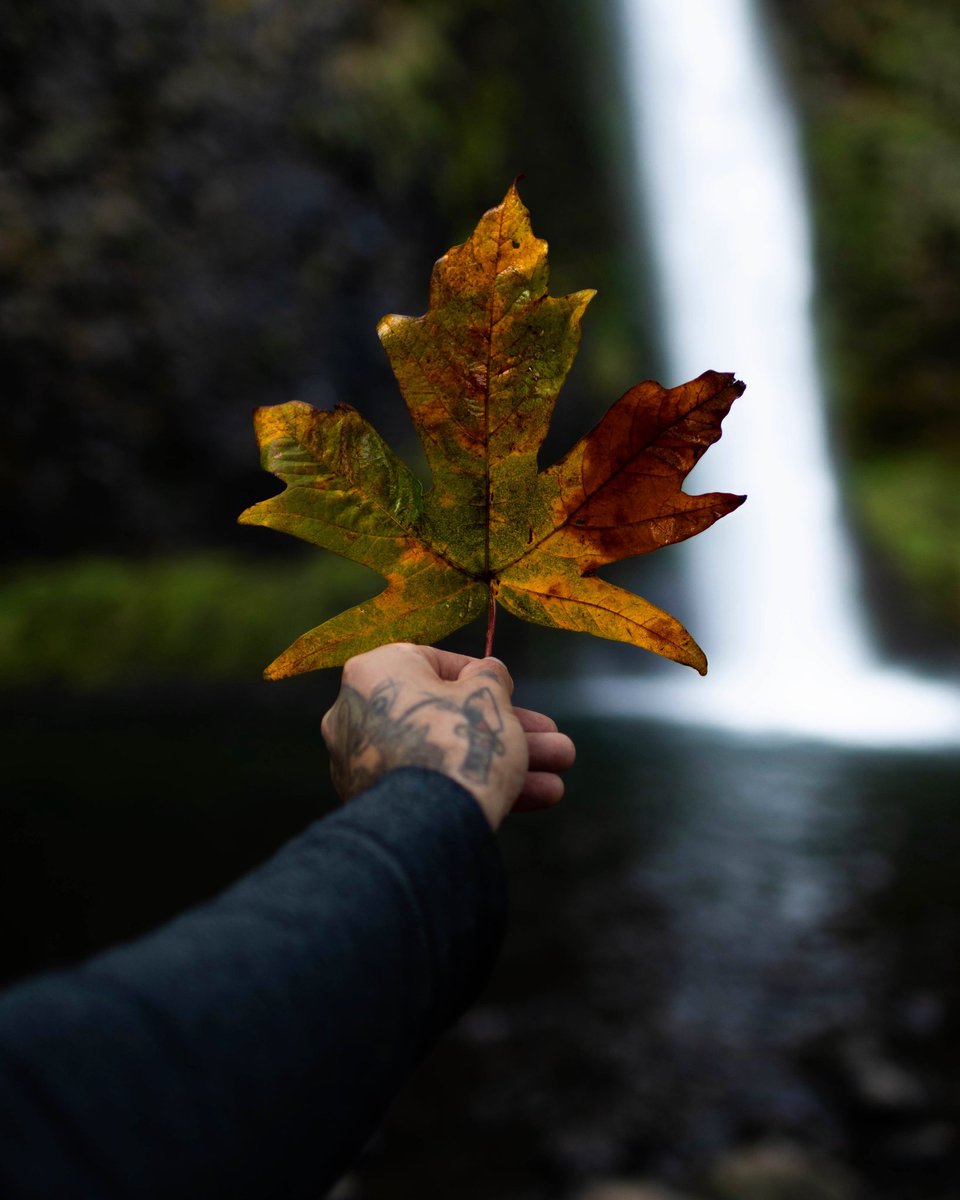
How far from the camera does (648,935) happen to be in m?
4.46

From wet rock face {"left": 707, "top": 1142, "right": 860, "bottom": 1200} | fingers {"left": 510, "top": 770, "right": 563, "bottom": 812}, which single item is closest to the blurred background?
wet rock face {"left": 707, "top": 1142, "right": 860, "bottom": 1200}

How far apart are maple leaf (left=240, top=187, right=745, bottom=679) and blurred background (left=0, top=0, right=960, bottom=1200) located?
9.99ft

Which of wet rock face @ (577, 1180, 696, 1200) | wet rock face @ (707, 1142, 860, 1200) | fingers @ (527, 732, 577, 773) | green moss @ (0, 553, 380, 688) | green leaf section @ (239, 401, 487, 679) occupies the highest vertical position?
green leaf section @ (239, 401, 487, 679)

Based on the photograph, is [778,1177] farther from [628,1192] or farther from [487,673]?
[487,673]

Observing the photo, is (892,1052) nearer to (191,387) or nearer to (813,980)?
(813,980)

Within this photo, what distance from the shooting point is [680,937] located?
4.45m

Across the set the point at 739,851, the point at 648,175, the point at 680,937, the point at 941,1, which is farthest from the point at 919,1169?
the point at 941,1

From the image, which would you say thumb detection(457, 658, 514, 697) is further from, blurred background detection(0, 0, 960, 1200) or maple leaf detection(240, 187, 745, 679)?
blurred background detection(0, 0, 960, 1200)

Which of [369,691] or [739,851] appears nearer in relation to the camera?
[369,691]

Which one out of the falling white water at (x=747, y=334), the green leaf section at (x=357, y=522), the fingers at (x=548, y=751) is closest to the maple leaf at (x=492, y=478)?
the green leaf section at (x=357, y=522)

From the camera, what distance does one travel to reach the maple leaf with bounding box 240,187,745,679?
2.32ft

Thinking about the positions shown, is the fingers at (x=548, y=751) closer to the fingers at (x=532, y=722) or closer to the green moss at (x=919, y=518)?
the fingers at (x=532, y=722)

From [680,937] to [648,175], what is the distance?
871 cm

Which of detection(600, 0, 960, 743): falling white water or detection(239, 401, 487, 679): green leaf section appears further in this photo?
detection(600, 0, 960, 743): falling white water
